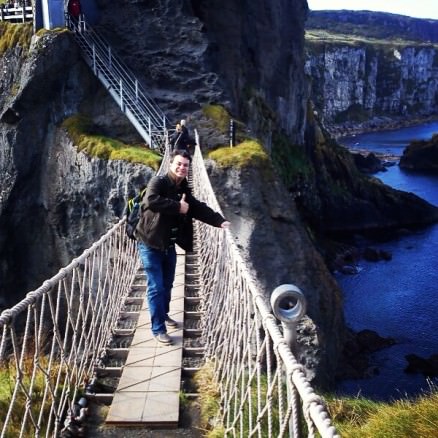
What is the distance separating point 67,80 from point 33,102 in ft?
4.67

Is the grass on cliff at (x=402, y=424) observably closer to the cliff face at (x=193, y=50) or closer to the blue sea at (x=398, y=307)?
the blue sea at (x=398, y=307)

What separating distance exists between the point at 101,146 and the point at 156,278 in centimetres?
1321

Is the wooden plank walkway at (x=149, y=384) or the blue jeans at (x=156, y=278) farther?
the blue jeans at (x=156, y=278)

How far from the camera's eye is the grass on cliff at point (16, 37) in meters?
19.9

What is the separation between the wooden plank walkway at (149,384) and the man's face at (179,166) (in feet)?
5.52

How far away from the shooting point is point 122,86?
63.4 ft

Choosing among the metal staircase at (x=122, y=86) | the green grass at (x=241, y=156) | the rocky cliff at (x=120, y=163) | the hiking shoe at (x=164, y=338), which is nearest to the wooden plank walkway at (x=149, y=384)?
the hiking shoe at (x=164, y=338)

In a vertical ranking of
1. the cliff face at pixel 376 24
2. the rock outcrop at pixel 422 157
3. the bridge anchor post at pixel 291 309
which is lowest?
the rock outcrop at pixel 422 157

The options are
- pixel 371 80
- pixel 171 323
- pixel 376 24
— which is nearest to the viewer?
pixel 171 323

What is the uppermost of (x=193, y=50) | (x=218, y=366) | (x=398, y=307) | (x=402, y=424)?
(x=193, y=50)

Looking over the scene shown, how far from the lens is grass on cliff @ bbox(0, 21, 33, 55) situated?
19.9 metres

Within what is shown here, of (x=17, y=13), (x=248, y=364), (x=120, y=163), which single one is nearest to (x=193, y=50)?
(x=17, y=13)

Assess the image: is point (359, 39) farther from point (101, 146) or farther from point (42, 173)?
point (101, 146)

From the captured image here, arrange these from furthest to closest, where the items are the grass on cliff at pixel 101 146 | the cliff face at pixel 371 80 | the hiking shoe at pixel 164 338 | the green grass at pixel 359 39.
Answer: the green grass at pixel 359 39 < the cliff face at pixel 371 80 < the grass on cliff at pixel 101 146 < the hiking shoe at pixel 164 338
